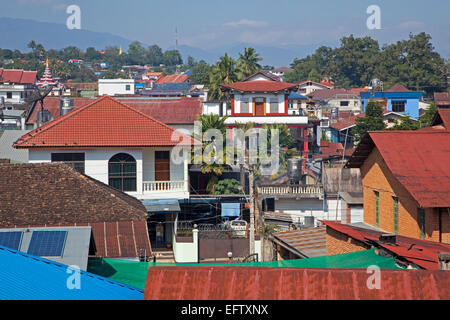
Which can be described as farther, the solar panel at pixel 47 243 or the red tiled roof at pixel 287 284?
the solar panel at pixel 47 243

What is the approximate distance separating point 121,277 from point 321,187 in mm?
17509

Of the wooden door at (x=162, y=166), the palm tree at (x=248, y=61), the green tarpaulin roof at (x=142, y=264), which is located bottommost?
the green tarpaulin roof at (x=142, y=264)

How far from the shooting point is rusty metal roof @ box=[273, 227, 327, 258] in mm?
16078

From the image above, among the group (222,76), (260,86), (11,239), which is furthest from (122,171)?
(222,76)

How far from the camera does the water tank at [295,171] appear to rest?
31.8 m

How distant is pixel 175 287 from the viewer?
749 centimetres

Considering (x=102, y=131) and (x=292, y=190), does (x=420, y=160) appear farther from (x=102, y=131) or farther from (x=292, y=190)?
(x=102, y=131)

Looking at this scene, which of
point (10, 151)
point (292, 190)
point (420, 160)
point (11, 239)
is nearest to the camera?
point (11, 239)

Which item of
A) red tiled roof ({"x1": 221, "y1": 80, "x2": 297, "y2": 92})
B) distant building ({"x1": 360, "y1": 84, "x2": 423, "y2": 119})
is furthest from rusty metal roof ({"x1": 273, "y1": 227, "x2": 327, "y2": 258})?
distant building ({"x1": 360, "y1": 84, "x2": 423, "y2": 119})

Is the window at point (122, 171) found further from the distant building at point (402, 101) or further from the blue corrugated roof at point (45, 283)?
the distant building at point (402, 101)

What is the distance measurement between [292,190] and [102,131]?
8.56 meters

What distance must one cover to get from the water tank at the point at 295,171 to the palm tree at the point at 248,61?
3704 centimetres

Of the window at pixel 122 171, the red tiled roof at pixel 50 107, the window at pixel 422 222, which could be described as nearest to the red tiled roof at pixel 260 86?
the red tiled roof at pixel 50 107

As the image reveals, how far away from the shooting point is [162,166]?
27484mm
